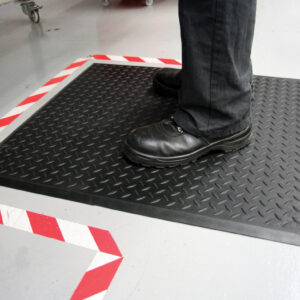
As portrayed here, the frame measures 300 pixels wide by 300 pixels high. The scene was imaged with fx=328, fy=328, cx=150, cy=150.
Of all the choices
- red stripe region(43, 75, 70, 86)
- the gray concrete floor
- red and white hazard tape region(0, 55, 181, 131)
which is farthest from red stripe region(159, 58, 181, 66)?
the gray concrete floor

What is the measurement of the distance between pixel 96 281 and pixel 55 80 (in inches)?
61.1

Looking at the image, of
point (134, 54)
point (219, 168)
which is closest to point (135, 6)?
point (134, 54)

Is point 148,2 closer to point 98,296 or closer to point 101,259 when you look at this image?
point 101,259

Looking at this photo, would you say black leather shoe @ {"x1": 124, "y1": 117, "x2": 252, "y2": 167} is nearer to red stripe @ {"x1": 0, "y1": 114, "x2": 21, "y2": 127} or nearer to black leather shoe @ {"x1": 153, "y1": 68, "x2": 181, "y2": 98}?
black leather shoe @ {"x1": 153, "y1": 68, "x2": 181, "y2": 98}

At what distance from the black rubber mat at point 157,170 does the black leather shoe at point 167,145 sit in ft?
0.16

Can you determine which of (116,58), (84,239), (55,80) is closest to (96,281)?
(84,239)

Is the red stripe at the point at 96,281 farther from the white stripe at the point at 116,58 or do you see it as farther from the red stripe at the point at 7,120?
the white stripe at the point at 116,58

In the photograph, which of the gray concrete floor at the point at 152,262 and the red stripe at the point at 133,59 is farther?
the red stripe at the point at 133,59

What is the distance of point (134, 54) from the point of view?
252cm

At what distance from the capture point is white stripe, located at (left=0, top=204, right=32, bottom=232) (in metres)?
1.22

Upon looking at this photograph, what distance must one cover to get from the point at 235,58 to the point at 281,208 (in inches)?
22.9

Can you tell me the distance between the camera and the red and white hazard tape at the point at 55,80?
187 cm

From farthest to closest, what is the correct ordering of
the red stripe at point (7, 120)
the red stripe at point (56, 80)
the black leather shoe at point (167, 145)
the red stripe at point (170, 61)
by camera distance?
the red stripe at point (170, 61), the red stripe at point (56, 80), the red stripe at point (7, 120), the black leather shoe at point (167, 145)

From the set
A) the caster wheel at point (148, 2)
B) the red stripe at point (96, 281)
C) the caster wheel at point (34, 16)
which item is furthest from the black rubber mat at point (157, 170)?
the caster wheel at point (148, 2)
